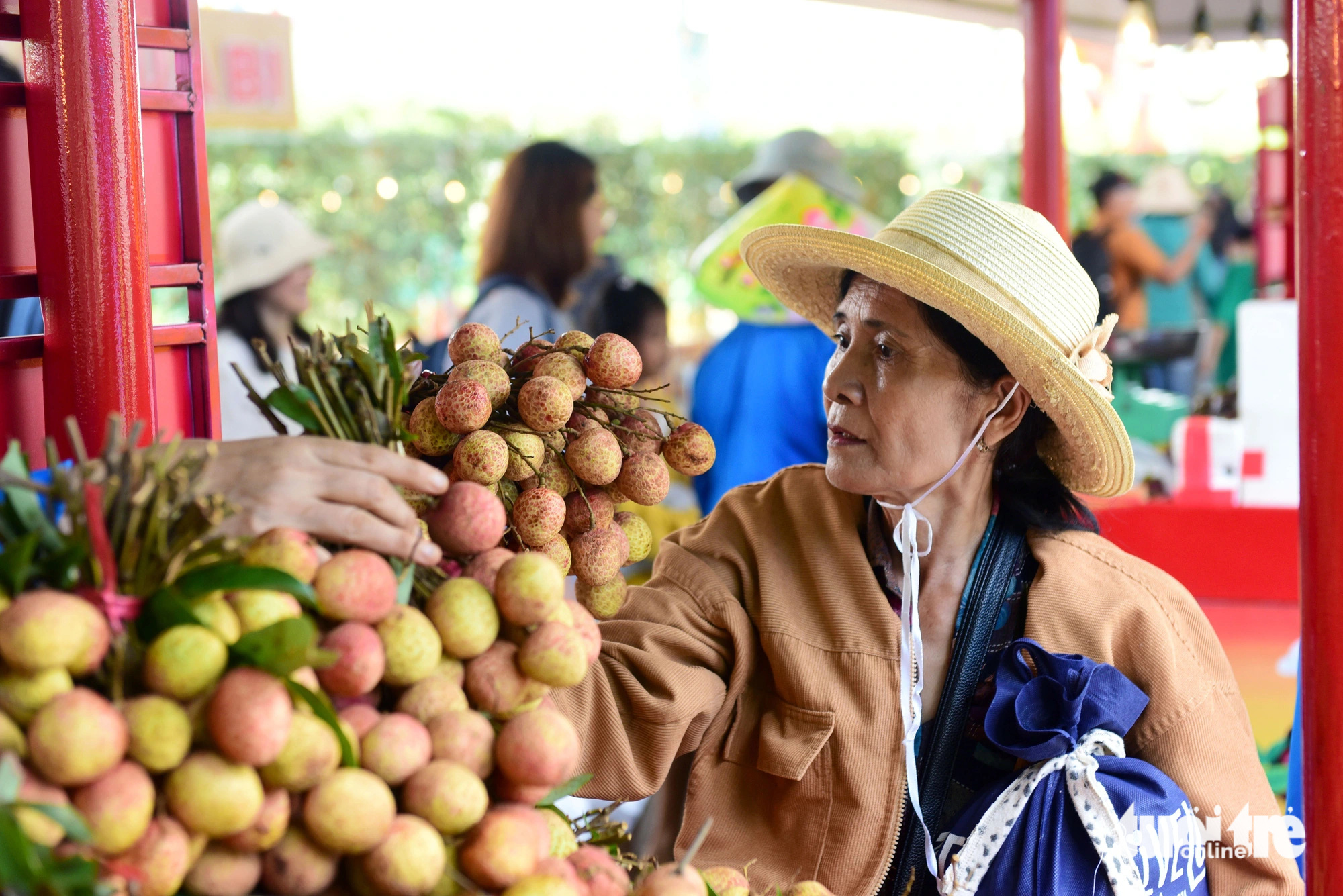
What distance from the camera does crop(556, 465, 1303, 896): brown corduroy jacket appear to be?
1.46 metres

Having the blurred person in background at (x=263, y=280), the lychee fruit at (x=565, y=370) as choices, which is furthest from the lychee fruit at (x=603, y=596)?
the blurred person in background at (x=263, y=280)

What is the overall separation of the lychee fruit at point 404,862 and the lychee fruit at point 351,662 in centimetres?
10

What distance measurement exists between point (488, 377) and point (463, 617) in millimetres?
396

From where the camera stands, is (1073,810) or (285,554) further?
(1073,810)

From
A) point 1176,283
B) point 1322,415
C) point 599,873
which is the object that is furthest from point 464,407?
point 1176,283

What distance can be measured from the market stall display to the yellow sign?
4.34m

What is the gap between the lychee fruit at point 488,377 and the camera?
4.15 feet

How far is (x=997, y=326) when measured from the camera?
4.82 feet

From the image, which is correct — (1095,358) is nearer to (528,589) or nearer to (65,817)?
(528,589)

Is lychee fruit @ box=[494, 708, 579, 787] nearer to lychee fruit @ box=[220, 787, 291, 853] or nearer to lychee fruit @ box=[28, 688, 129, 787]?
lychee fruit @ box=[220, 787, 291, 853]

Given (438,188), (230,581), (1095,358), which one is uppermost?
(438,188)

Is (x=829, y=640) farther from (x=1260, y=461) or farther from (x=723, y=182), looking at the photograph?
(x=723, y=182)

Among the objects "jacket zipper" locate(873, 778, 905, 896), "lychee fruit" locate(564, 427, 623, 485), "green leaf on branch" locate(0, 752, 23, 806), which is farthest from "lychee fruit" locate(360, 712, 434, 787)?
"jacket zipper" locate(873, 778, 905, 896)

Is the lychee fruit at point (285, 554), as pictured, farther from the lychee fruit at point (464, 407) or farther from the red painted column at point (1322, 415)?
the red painted column at point (1322, 415)
